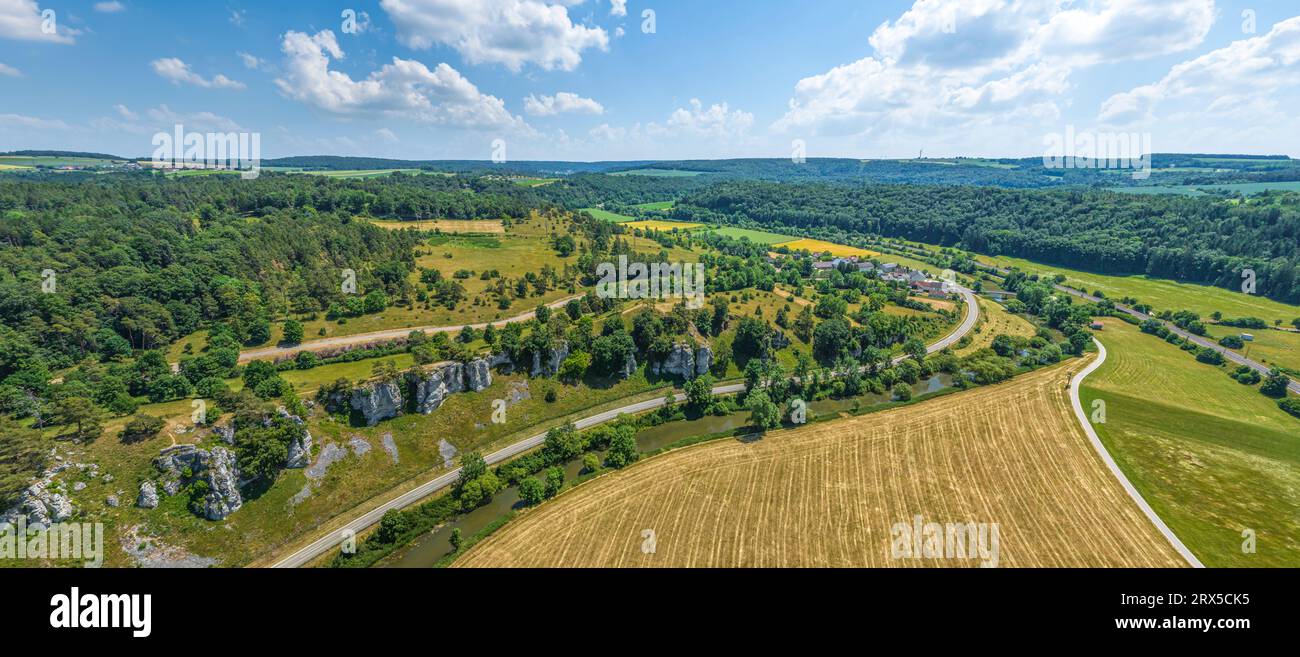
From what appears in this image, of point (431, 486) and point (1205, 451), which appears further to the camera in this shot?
point (1205, 451)

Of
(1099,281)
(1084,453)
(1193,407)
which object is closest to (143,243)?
(1084,453)

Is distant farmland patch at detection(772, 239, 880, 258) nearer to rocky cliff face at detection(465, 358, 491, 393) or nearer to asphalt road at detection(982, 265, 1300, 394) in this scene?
asphalt road at detection(982, 265, 1300, 394)

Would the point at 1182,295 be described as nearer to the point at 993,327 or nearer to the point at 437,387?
the point at 993,327

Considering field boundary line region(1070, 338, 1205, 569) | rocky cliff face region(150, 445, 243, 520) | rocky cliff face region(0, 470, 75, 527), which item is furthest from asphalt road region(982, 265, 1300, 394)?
rocky cliff face region(0, 470, 75, 527)

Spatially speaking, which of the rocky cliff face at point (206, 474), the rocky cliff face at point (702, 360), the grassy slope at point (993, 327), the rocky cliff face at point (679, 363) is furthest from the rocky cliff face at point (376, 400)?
the grassy slope at point (993, 327)

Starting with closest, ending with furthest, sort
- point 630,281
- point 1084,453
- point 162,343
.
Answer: point 1084,453 → point 162,343 → point 630,281

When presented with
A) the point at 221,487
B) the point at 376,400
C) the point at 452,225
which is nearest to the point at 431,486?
the point at 376,400

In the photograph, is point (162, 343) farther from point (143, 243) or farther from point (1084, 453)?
point (1084, 453)
